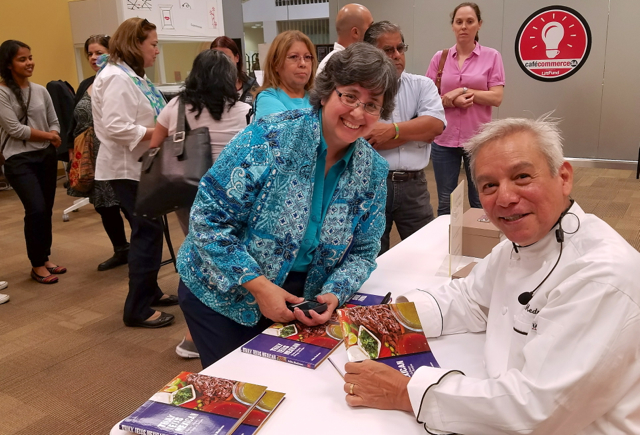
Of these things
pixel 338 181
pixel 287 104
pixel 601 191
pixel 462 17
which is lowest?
pixel 601 191

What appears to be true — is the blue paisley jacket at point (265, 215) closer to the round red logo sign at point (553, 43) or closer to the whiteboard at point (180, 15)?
the whiteboard at point (180, 15)

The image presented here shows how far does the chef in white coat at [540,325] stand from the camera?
85cm

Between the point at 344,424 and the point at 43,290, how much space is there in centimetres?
332

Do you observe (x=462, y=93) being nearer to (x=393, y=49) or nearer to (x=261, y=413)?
(x=393, y=49)

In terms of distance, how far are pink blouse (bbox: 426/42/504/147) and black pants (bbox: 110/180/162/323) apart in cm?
186

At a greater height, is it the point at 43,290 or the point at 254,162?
the point at 254,162

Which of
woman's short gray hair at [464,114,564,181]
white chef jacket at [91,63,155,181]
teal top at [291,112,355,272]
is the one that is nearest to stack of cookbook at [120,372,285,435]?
teal top at [291,112,355,272]

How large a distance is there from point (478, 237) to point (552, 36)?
623 cm

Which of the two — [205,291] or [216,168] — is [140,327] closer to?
[205,291]

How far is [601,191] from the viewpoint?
5824 millimetres

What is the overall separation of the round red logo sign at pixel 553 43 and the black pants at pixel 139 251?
6.18m

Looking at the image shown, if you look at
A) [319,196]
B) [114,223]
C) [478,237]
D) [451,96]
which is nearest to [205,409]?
[319,196]

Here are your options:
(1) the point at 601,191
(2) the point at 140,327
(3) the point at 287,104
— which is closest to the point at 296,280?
(3) the point at 287,104

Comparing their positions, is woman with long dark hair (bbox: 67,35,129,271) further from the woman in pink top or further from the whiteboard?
the whiteboard
